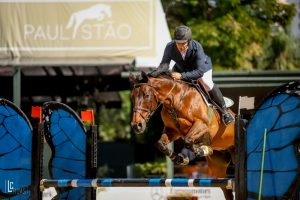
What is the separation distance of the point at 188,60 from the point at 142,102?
89 cm

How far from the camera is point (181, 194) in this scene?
33.2 feet

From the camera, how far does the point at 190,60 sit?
25.1ft

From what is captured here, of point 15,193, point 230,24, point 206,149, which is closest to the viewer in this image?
point 15,193

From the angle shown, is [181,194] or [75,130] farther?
[181,194]

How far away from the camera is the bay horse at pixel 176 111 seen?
7159 millimetres

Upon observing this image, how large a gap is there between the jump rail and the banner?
659 centimetres

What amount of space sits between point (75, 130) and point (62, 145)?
0.22 m

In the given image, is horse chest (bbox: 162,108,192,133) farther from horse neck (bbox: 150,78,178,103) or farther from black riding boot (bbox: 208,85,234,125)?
black riding boot (bbox: 208,85,234,125)

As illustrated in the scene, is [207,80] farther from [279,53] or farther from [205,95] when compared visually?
[279,53]

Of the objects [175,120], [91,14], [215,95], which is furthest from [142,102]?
[91,14]

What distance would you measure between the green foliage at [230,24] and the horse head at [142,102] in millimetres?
9683

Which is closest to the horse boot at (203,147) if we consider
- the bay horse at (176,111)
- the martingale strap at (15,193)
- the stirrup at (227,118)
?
the bay horse at (176,111)

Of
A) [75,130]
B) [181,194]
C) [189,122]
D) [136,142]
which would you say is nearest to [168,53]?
[189,122]

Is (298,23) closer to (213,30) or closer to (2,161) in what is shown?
(213,30)
